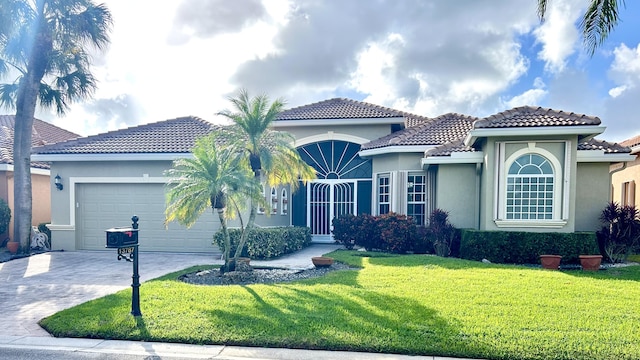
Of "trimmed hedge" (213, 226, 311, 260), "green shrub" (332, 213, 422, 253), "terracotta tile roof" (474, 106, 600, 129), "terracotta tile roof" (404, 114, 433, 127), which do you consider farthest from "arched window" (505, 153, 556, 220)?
"terracotta tile roof" (404, 114, 433, 127)

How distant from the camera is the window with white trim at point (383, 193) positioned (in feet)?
48.6

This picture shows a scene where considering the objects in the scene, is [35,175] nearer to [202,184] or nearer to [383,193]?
[202,184]

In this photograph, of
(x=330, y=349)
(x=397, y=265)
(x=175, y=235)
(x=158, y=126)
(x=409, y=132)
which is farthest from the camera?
(x=158, y=126)

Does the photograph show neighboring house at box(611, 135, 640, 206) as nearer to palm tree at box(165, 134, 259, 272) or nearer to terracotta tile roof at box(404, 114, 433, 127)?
terracotta tile roof at box(404, 114, 433, 127)

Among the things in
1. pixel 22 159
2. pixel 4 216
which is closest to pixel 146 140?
pixel 22 159

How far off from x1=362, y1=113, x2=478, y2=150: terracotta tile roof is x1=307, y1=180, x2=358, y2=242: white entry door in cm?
234

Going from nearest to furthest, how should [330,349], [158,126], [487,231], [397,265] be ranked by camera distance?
[330,349]
[397,265]
[487,231]
[158,126]

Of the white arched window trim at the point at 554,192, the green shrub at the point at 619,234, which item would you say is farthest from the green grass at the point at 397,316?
the green shrub at the point at 619,234

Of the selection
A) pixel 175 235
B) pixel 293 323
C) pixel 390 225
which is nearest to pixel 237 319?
pixel 293 323

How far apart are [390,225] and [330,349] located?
27.2ft

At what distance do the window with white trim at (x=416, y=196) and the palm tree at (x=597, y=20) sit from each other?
21.6 feet

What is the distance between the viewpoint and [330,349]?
491cm

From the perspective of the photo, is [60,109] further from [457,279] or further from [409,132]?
[457,279]

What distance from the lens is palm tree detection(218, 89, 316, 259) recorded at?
9.84 m
